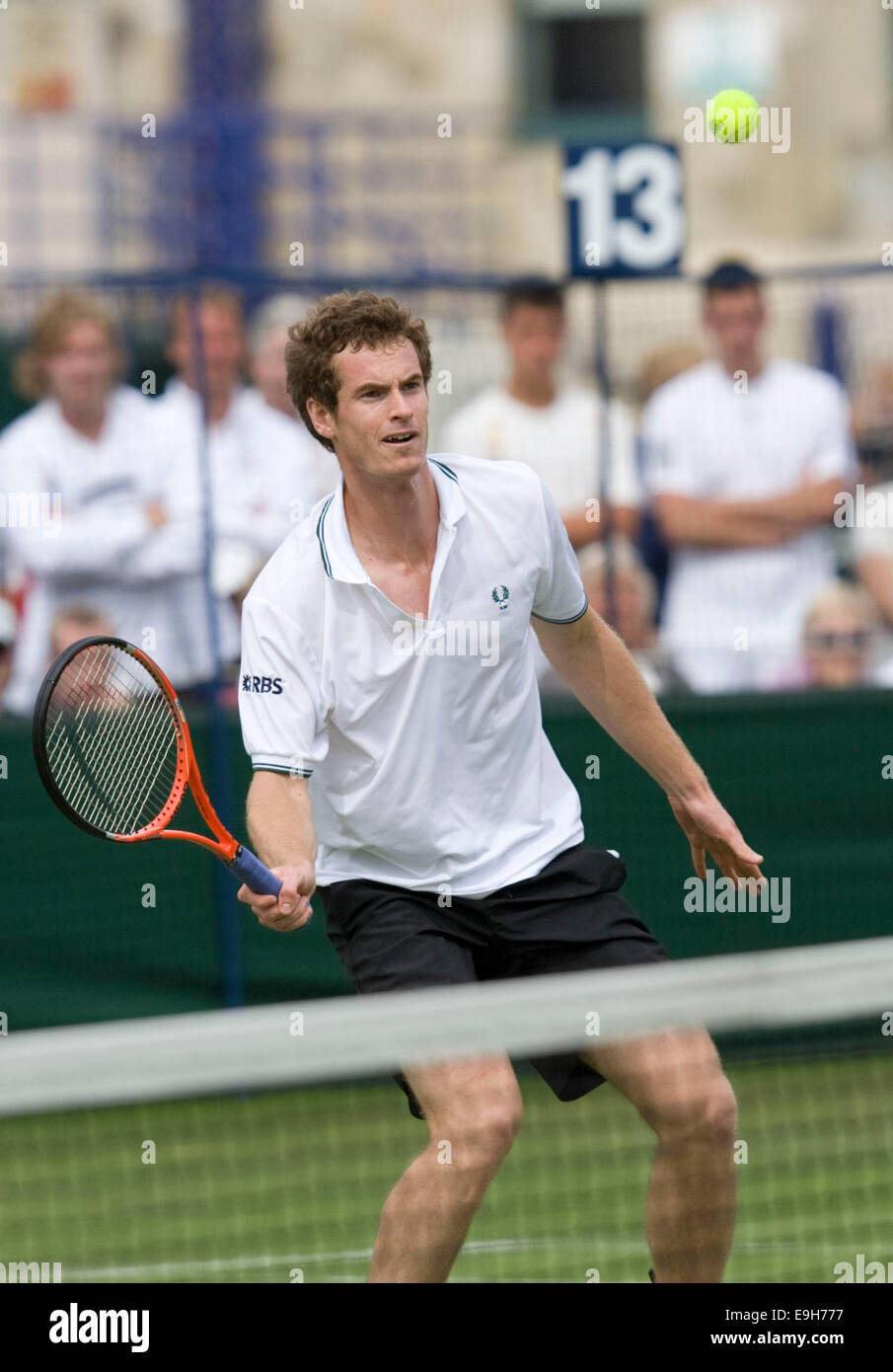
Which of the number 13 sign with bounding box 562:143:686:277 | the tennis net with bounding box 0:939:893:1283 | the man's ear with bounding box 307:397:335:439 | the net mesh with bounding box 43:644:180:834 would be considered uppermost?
the number 13 sign with bounding box 562:143:686:277

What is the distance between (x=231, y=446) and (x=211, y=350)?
318 mm

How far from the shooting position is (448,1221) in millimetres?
4133

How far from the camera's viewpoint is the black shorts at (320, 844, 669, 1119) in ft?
14.6

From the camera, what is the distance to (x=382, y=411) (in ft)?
14.7

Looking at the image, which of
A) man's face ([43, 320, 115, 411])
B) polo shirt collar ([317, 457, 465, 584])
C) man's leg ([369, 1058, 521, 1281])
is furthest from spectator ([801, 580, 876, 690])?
man's leg ([369, 1058, 521, 1281])

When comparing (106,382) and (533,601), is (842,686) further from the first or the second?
(533,601)

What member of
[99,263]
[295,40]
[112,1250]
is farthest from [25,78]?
[112,1250]

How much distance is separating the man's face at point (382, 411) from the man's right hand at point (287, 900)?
0.80m

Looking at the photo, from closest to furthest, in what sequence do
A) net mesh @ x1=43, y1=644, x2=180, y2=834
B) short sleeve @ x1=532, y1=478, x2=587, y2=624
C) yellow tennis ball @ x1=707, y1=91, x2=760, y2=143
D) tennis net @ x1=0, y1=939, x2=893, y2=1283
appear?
1. tennis net @ x1=0, y1=939, x2=893, y2=1283
2. short sleeve @ x1=532, y1=478, x2=587, y2=624
3. net mesh @ x1=43, y1=644, x2=180, y2=834
4. yellow tennis ball @ x1=707, y1=91, x2=760, y2=143

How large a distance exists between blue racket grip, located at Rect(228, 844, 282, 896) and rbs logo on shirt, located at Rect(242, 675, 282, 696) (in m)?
0.40

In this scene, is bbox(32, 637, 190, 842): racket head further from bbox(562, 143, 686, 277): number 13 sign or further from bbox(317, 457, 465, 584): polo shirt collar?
bbox(562, 143, 686, 277): number 13 sign

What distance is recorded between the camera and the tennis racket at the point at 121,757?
436 centimetres

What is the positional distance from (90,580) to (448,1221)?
3926 millimetres

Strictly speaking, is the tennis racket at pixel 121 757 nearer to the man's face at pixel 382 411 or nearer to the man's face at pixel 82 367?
the man's face at pixel 382 411
